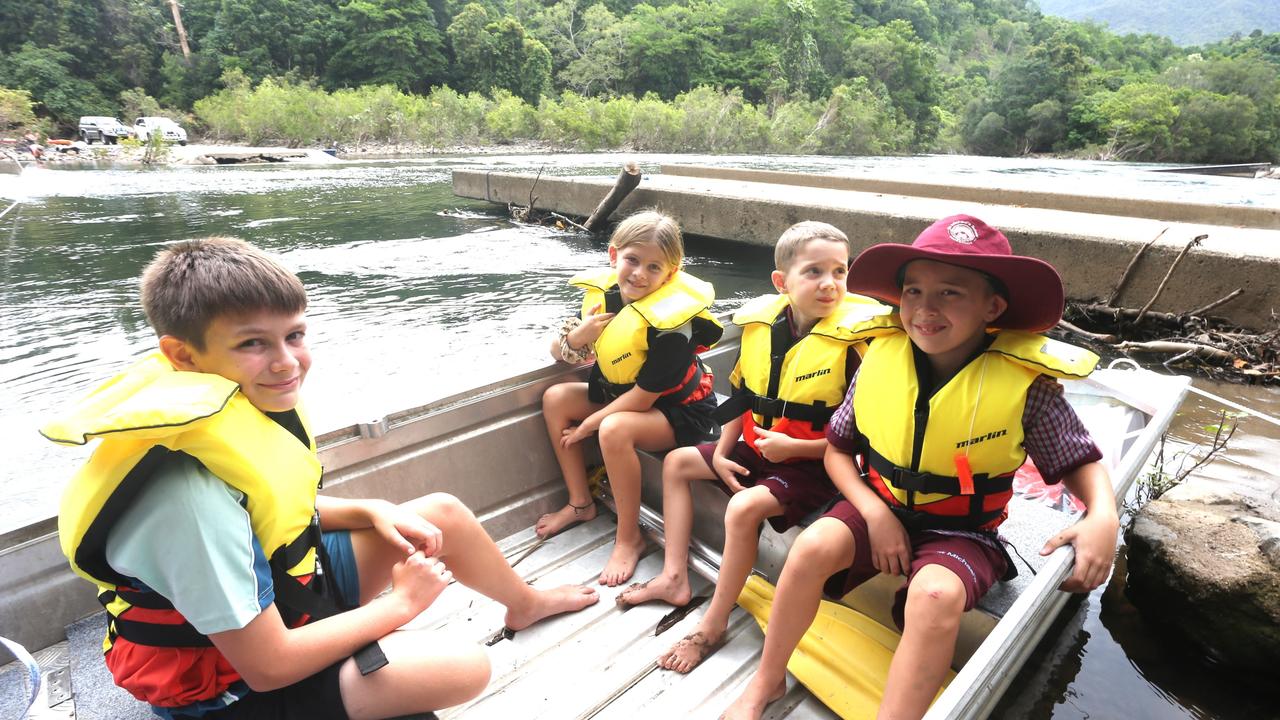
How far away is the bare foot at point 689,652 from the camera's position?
5.43ft

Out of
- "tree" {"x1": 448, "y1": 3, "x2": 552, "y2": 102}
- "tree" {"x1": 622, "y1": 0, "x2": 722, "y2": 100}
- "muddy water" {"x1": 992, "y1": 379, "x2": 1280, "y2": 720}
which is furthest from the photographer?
"tree" {"x1": 622, "y1": 0, "x2": 722, "y2": 100}

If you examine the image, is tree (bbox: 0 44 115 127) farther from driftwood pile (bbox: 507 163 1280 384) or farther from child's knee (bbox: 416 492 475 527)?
driftwood pile (bbox: 507 163 1280 384)

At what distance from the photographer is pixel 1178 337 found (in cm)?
422

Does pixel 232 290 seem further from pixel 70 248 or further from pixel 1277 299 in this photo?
pixel 70 248

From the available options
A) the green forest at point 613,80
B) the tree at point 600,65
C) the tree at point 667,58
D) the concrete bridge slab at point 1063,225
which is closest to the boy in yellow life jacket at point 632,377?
the concrete bridge slab at point 1063,225

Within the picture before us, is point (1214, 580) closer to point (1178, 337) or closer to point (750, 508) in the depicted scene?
point (750, 508)

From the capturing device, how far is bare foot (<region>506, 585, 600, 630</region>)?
177 cm

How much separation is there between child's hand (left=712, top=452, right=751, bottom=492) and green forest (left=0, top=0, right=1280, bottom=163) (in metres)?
33.5

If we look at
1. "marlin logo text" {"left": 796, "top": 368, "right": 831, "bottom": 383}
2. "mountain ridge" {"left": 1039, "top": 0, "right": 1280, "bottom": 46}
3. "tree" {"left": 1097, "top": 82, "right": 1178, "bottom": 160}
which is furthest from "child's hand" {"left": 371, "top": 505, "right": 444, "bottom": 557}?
"mountain ridge" {"left": 1039, "top": 0, "right": 1280, "bottom": 46}

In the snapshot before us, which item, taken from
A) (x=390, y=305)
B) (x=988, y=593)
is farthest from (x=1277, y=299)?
(x=390, y=305)

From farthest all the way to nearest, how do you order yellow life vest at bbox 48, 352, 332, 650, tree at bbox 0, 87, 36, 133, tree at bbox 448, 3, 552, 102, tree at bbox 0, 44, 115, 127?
tree at bbox 448, 3, 552, 102, tree at bbox 0, 44, 115, 127, tree at bbox 0, 87, 36, 133, yellow life vest at bbox 48, 352, 332, 650

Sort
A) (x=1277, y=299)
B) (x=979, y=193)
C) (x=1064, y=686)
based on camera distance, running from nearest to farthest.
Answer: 1. (x=1064, y=686)
2. (x=1277, y=299)
3. (x=979, y=193)

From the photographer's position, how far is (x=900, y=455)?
4.66 feet

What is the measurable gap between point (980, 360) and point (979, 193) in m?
7.49
